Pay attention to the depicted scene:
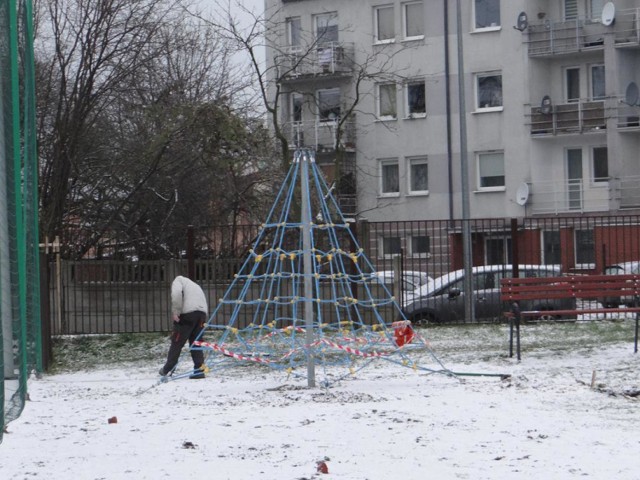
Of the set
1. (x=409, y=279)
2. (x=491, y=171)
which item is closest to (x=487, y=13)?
(x=491, y=171)

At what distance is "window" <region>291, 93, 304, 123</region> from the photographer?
156ft

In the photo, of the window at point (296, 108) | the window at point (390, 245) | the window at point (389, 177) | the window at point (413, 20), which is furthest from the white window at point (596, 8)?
the window at point (390, 245)

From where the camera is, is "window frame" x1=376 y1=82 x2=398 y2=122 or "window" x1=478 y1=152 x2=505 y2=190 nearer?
"window" x1=478 y1=152 x2=505 y2=190

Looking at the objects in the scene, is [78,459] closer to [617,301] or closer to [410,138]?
[617,301]

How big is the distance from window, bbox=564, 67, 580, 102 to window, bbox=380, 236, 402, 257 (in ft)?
73.3

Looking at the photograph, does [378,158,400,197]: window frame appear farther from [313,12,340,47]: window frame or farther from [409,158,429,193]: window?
[313,12,340,47]: window frame

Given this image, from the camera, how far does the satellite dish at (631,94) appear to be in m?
40.4

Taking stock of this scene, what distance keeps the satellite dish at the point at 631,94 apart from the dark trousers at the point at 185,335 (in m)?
28.2

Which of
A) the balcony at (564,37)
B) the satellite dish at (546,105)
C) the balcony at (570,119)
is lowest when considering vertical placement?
the balcony at (570,119)

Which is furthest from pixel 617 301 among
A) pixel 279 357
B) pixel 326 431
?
pixel 326 431

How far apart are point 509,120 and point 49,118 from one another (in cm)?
2314

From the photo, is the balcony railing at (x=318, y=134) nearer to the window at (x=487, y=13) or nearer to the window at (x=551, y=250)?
the window at (x=487, y=13)

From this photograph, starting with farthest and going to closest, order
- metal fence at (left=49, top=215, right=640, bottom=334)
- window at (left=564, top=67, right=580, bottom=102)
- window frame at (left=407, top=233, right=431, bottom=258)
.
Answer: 1. window at (left=564, top=67, right=580, bottom=102)
2. window frame at (left=407, top=233, right=431, bottom=258)
3. metal fence at (left=49, top=215, right=640, bottom=334)

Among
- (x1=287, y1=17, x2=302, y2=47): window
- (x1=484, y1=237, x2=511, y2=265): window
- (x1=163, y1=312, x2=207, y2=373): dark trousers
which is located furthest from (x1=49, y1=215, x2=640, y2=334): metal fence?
(x1=287, y1=17, x2=302, y2=47): window
